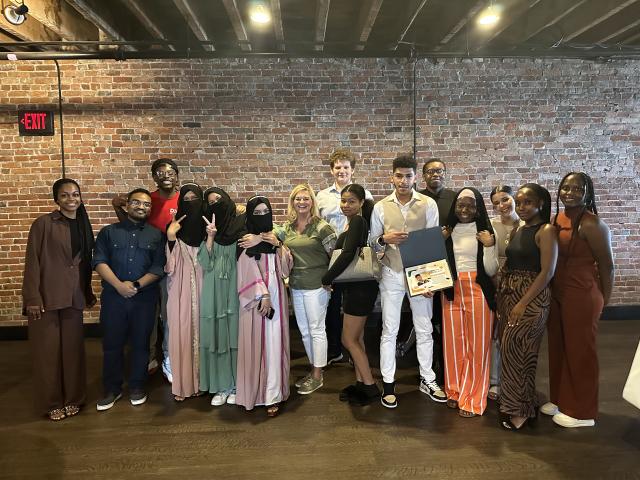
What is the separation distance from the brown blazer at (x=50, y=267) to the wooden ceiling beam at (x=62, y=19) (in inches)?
88.5

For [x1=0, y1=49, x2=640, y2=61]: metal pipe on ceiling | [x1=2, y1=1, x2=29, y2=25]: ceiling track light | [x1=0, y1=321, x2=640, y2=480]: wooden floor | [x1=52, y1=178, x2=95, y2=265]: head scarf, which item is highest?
[x1=2, y1=1, x2=29, y2=25]: ceiling track light

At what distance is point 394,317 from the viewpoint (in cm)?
315

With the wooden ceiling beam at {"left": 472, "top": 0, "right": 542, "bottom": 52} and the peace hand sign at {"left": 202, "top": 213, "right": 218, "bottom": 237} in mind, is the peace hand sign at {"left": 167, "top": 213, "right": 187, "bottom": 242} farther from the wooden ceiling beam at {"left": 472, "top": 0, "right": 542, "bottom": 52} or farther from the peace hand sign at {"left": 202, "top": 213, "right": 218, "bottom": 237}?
the wooden ceiling beam at {"left": 472, "top": 0, "right": 542, "bottom": 52}

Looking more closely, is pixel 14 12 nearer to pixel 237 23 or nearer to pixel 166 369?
pixel 237 23

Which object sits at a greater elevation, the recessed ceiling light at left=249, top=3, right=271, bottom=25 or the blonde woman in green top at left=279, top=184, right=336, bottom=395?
the recessed ceiling light at left=249, top=3, right=271, bottom=25

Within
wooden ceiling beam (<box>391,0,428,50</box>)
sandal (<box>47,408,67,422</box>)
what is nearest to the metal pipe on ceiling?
wooden ceiling beam (<box>391,0,428,50</box>)

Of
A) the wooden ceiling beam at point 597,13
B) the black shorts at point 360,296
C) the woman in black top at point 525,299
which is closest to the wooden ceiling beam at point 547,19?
the wooden ceiling beam at point 597,13

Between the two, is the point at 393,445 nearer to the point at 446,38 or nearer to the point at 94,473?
the point at 94,473

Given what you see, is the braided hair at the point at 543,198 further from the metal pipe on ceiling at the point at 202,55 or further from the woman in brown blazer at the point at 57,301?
the woman in brown blazer at the point at 57,301

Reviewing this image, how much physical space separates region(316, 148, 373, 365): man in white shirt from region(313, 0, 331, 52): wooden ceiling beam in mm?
1299

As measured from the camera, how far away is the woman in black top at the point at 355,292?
3.01 m

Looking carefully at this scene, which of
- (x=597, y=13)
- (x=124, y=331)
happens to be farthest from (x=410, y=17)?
(x=124, y=331)

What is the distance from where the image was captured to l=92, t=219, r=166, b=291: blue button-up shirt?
3.21 metres

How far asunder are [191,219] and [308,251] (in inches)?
36.0
